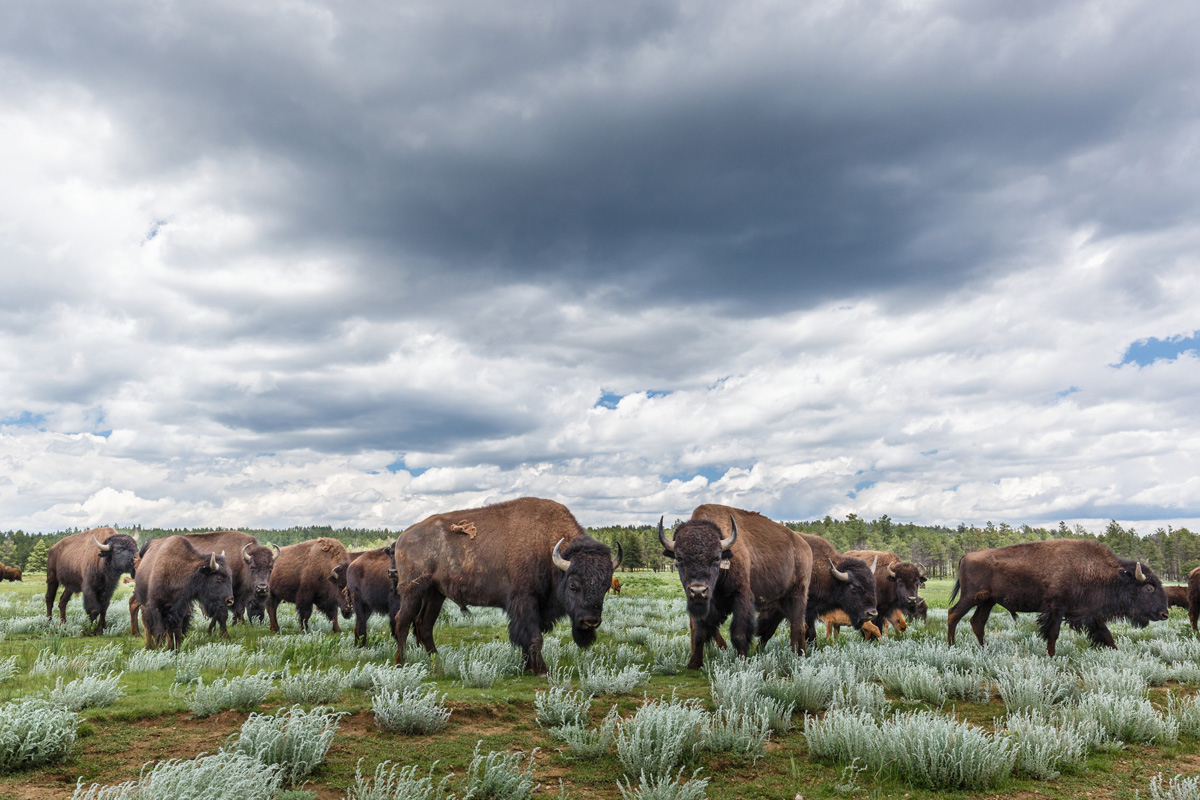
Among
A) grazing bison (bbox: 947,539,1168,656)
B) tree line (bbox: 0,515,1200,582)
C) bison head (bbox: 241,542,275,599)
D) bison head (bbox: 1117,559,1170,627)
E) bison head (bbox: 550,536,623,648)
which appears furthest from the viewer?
tree line (bbox: 0,515,1200,582)

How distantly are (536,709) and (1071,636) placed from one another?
15659 millimetres

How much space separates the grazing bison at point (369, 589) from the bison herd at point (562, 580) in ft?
0.12

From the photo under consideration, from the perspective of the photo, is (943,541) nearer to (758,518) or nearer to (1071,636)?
(1071,636)

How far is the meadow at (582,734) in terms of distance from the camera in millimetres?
5086

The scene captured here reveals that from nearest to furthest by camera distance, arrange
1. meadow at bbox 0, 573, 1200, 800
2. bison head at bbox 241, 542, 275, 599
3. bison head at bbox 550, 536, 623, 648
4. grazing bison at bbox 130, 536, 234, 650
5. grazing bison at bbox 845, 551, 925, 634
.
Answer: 1. meadow at bbox 0, 573, 1200, 800
2. bison head at bbox 550, 536, 623, 648
3. grazing bison at bbox 130, 536, 234, 650
4. bison head at bbox 241, 542, 275, 599
5. grazing bison at bbox 845, 551, 925, 634

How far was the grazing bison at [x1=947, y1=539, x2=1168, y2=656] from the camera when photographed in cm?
1317

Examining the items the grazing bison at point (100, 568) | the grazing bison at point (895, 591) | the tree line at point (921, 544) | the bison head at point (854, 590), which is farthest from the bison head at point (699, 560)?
the tree line at point (921, 544)

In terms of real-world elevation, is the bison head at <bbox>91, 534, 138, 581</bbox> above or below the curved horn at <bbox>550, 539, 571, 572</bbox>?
above

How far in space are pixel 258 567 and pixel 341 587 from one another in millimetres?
2623

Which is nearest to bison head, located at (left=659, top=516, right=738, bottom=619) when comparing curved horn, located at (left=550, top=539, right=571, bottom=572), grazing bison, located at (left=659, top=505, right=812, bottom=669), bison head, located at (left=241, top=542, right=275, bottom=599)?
grazing bison, located at (left=659, top=505, right=812, bottom=669)

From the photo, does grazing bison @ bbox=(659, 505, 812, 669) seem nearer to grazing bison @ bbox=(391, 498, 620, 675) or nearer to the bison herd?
the bison herd

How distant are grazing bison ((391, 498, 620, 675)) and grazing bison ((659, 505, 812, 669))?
1.40 meters

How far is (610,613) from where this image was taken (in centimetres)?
2166

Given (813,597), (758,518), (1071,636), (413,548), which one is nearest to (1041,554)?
(1071,636)
